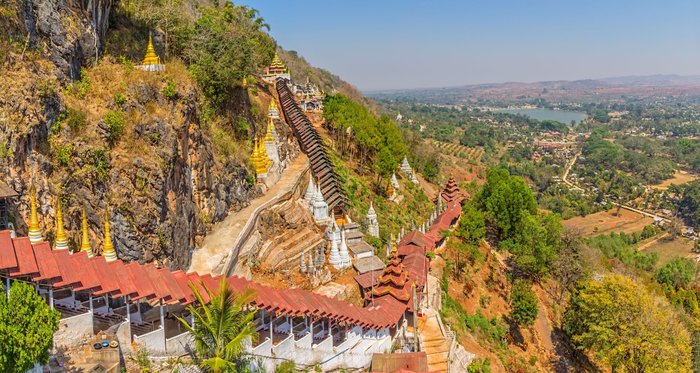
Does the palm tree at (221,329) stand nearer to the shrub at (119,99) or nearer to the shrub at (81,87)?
the shrub at (119,99)

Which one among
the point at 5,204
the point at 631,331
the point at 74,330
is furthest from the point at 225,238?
the point at 631,331

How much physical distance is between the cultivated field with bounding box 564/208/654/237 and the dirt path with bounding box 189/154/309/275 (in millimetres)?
70692

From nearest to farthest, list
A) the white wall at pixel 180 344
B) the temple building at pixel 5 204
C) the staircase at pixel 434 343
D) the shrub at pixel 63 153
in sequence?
the temple building at pixel 5 204, the white wall at pixel 180 344, the shrub at pixel 63 153, the staircase at pixel 434 343

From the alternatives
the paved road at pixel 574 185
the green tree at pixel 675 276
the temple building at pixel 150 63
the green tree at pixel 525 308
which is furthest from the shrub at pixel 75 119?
the paved road at pixel 574 185

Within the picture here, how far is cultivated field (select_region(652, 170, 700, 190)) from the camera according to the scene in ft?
400

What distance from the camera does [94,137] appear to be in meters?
17.2

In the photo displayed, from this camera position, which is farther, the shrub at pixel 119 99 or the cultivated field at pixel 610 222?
the cultivated field at pixel 610 222

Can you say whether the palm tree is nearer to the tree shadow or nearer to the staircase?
the staircase

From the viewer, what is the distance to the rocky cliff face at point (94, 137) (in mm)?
15141

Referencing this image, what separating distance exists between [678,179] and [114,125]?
466 feet

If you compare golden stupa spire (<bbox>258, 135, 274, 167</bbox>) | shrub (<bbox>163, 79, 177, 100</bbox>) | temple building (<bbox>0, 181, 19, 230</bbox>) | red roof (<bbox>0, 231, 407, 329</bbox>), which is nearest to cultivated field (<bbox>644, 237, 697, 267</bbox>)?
golden stupa spire (<bbox>258, 135, 274, 167</bbox>)

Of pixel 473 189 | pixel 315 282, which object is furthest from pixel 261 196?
pixel 473 189

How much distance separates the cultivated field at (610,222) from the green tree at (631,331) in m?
60.5

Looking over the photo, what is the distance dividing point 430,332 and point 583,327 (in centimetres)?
1107
